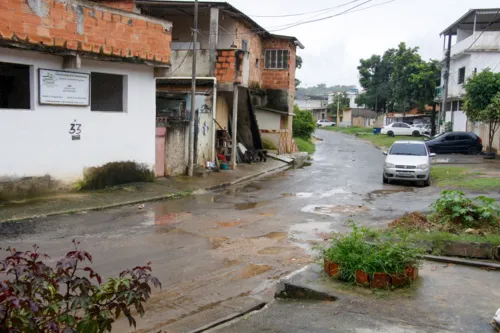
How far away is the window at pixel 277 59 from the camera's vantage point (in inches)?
1169

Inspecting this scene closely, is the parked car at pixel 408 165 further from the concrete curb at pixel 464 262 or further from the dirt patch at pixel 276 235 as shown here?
the concrete curb at pixel 464 262

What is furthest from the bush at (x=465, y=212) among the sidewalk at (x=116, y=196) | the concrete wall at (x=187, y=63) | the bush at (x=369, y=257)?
the concrete wall at (x=187, y=63)

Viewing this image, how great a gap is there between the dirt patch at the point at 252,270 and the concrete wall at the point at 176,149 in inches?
422

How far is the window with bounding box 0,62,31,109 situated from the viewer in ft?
45.1

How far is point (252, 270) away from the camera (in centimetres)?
764

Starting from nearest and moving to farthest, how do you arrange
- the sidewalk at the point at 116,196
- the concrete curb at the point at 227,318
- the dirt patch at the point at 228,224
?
the concrete curb at the point at 227,318 < the dirt patch at the point at 228,224 < the sidewalk at the point at 116,196

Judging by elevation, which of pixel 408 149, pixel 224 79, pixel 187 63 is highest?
pixel 187 63

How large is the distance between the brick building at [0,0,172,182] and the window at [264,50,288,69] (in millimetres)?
14036

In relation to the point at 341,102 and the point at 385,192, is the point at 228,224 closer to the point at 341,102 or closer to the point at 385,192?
the point at 385,192

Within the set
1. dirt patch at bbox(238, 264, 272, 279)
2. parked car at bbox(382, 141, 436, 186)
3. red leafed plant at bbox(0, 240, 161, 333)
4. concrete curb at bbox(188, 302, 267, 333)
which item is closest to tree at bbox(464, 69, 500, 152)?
parked car at bbox(382, 141, 436, 186)

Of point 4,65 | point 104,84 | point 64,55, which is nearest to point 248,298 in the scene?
point 64,55

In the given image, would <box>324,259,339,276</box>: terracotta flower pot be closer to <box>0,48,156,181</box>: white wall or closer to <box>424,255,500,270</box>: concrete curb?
<box>424,255,500,270</box>: concrete curb

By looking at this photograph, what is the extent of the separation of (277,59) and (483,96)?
1202cm

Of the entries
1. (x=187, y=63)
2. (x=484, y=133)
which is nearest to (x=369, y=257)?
(x=187, y=63)
